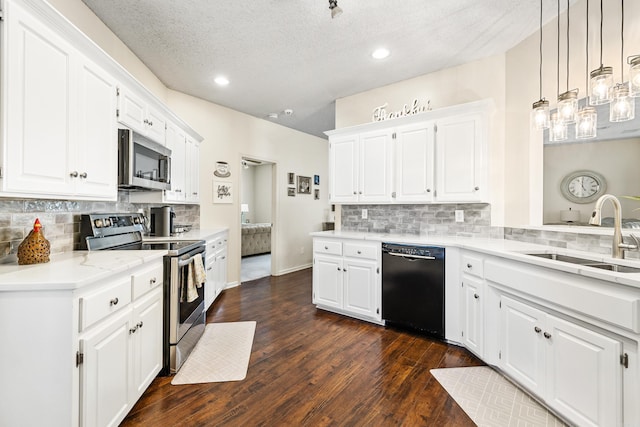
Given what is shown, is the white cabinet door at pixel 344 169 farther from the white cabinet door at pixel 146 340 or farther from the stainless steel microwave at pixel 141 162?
the white cabinet door at pixel 146 340

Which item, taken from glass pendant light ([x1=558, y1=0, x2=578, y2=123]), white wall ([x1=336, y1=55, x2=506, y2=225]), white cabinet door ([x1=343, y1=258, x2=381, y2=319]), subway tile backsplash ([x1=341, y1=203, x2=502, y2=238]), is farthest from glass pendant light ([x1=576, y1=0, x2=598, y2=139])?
white cabinet door ([x1=343, y1=258, x2=381, y2=319])

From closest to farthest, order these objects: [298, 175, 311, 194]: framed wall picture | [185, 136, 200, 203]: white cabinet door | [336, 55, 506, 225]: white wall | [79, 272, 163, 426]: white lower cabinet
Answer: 1. [79, 272, 163, 426]: white lower cabinet
2. [336, 55, 506, 225]: white wall
3. [185, 136, 200, 203]: white cabinet door
4. [298, 175, 311, 194]: framed wall picture

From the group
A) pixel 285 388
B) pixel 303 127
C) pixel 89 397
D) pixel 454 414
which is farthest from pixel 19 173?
pixel 303 127

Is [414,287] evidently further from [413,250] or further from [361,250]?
[361,250]

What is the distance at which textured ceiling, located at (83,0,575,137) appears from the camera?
2.29m

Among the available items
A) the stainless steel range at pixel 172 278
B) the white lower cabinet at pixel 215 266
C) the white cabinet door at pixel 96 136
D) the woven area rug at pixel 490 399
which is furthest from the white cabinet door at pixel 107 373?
the woven area rug at pixel 490 399

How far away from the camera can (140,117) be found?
249 cm

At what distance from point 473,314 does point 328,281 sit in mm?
1550

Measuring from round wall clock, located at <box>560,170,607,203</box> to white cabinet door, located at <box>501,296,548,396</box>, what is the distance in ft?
3.60

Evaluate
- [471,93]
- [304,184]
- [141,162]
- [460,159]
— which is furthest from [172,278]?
[304,184]

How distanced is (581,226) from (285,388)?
2571mm

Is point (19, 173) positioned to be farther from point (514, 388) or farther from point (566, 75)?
point (566, 75)

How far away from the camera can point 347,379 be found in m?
2.11

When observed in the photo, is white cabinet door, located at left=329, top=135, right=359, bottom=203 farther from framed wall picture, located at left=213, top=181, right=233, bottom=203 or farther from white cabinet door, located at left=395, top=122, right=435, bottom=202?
framed wall picture, located at left=213, top=181, right=233, bottom=203
